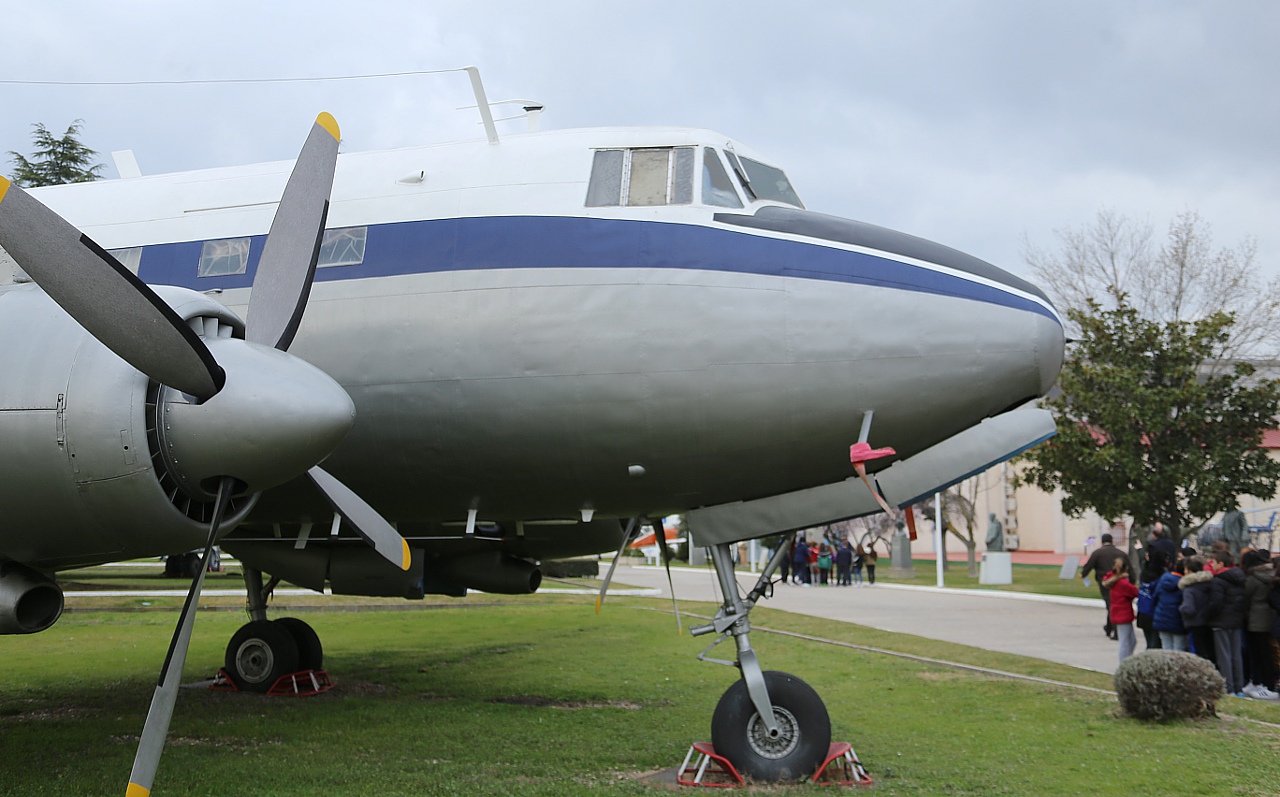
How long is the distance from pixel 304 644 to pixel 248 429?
7466mm

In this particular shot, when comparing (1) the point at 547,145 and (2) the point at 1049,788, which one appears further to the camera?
(1) the point at 547,145

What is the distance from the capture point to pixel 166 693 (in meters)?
5.95

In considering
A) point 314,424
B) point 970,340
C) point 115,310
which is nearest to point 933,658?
point 970,340

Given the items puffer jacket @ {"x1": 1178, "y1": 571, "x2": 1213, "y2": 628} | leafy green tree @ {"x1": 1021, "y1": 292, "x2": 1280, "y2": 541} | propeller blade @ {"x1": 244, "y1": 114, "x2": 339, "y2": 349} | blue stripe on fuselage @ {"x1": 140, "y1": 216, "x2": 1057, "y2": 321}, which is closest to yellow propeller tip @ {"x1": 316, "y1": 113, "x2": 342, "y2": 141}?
propeller blade @ {"x1": 244, "y1": 114, "x2": 339, "y2": 349}

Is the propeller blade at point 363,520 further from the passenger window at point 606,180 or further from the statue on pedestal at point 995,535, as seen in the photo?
the statue on pedestal at point 995,535

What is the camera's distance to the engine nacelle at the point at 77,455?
A: 568 centimetres

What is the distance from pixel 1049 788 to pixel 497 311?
5.48 meters

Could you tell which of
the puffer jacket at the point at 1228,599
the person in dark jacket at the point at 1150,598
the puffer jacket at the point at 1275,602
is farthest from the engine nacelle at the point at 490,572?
the puffer jacket at the point at 1275,602

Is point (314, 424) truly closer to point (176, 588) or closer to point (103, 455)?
point (103, 455)

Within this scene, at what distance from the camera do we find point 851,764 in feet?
25.3

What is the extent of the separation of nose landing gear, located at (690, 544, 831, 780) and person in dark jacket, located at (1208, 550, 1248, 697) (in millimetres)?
6768

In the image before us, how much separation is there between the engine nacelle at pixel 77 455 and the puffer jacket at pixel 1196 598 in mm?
11001

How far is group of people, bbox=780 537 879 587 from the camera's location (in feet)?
121

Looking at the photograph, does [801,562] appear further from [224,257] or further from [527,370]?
[527,370]
